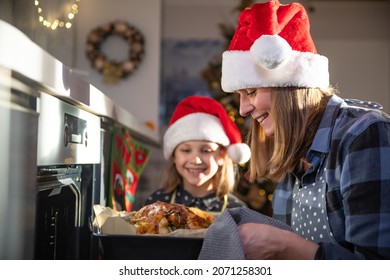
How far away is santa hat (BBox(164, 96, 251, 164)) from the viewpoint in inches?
72.9

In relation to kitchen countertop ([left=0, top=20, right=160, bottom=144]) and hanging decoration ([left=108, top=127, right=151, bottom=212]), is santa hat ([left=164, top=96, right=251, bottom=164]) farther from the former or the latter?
kitchen countertop ([left=0, top=20, right=160, bottom=144])

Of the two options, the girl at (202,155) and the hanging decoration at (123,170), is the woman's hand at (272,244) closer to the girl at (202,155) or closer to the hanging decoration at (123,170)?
the hanging decoration at (123,170)

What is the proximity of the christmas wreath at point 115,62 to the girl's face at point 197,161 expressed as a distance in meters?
1.74

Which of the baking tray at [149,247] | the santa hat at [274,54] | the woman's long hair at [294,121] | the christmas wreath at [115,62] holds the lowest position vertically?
the baking tray at [149,247]

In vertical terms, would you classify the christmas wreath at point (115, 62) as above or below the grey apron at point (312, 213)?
above

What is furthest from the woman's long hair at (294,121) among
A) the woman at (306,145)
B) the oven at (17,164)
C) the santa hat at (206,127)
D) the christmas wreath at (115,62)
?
the christmas wreath at (115,62)

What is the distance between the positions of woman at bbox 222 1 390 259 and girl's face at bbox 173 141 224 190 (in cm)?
66

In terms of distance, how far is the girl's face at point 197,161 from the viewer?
A: 1.88m

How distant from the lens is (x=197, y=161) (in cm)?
187

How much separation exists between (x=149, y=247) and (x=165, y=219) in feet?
0.43

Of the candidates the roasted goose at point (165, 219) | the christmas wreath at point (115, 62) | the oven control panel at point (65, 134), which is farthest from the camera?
the christmas wreath at point (115, 62)

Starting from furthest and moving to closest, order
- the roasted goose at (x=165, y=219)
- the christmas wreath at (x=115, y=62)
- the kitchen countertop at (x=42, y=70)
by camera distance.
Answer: the christmas wreath at (x=115, y=62) < the roasted goose at (x=165, y=219) < the kitchen countertop at (x=42, y=70)

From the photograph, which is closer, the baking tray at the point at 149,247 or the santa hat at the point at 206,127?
the baking tray at the point at 149,247

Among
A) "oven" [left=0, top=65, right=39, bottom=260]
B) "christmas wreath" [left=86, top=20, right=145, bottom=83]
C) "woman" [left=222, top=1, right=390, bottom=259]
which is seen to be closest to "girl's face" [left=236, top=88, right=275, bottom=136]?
"woman" [left=222, top=1, right=390, bottom=259]
